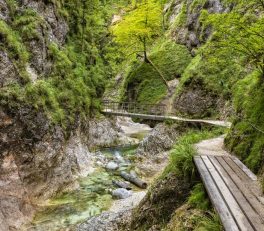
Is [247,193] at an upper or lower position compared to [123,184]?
upper

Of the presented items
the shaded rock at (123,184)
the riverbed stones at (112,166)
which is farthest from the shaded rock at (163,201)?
the riverbed stones at (112,166)

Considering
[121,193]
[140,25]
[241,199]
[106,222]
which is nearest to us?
[241,199]

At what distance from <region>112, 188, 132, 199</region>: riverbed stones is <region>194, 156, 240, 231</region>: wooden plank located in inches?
351

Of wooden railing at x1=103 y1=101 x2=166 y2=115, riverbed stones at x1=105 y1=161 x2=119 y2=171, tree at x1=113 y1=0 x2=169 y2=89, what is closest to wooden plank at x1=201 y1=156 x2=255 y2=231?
riverbed stones at x1=105 y1=161 x2=119 y2=171

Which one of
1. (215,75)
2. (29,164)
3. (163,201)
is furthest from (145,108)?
(163,201)

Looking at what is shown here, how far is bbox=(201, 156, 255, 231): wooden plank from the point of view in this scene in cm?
496

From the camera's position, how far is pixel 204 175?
7180mm

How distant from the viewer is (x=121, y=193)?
1647cm

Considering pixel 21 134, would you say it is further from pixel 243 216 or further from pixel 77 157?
pixel 243 216

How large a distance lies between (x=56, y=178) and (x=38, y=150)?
203cm

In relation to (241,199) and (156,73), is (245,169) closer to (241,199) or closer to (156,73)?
(241,199)

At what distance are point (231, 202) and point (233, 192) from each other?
572mm

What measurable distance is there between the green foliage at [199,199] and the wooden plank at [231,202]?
49cm

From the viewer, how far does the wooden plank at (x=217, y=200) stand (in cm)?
496
